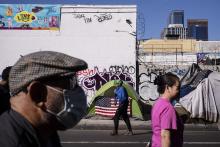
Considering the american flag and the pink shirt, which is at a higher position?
the pink shirt

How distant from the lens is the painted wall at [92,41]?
25.2m

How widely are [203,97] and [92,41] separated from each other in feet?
25.8

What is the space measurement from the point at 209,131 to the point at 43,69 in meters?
16.2

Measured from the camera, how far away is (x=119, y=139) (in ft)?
47.9

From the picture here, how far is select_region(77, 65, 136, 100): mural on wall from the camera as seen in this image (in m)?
25.1

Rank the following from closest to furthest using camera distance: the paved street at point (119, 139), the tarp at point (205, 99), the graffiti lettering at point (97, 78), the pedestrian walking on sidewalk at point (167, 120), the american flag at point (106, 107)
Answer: the pedestrian walking on sidewalk at point (167, 120), the paved street at point (119, 139), the tarp at point (205, 99), the american flag at point (106, 107), the graffiti lettering at point (97, 78)

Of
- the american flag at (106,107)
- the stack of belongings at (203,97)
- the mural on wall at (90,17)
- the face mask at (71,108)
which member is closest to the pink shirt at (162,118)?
the face mask at (71,108)

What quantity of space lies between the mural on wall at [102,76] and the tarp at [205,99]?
5.25 metres

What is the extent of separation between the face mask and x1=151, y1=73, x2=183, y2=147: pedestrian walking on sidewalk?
2445mm

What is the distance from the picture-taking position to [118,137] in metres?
15.1

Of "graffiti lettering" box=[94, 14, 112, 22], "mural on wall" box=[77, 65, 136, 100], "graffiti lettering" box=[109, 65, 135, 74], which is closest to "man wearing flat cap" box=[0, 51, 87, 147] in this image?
"mural on wall" box=[77, 65, 136, 100]

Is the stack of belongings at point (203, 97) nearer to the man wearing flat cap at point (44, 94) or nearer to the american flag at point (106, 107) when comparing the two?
the american flag at point (106, 107)

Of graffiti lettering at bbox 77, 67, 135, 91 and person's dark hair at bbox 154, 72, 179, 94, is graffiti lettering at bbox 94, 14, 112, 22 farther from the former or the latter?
person's dark hair at bbox 154, 72, 179, 94

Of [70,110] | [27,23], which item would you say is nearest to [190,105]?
[27,23]
